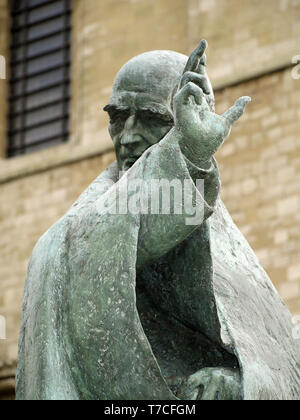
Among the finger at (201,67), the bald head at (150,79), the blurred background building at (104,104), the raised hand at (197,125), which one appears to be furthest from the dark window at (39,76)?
the raised hand at (197,125)

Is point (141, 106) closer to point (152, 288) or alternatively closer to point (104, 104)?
point (152, 288)

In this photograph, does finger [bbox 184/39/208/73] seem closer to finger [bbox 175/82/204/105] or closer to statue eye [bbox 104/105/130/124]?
finger [bbox 175/82/204/105]

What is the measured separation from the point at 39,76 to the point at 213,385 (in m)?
16.5

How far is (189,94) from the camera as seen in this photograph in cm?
402

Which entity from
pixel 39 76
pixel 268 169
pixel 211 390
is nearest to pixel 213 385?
pixel 211 390

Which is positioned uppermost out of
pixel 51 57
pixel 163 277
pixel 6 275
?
pixel 51 57

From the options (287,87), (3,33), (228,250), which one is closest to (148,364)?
(228,250)

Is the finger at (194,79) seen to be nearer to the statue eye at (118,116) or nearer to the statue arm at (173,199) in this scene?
the statue arm at (173,199)

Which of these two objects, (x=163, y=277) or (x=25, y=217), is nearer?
(x=163, y=277)

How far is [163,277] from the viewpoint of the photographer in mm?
4258

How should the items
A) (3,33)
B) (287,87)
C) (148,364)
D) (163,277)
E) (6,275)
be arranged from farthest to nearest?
1. (3,33)
2. (6,275)
3. (287,87)
4. (163,277)
5. (148,364)

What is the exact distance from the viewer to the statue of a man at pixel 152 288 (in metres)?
4.02

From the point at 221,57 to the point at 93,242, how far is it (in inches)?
561
